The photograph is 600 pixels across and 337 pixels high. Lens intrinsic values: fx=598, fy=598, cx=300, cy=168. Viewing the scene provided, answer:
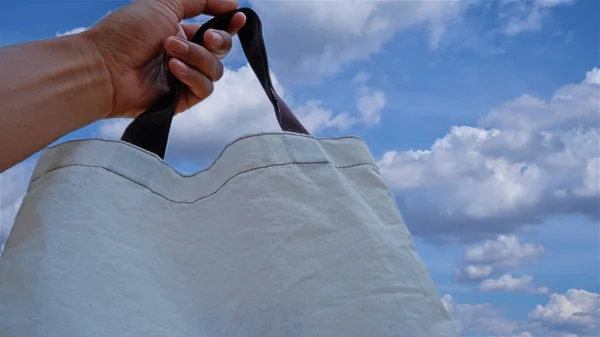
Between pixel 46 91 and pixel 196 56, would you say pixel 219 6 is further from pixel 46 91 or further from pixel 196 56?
pixel 46 91

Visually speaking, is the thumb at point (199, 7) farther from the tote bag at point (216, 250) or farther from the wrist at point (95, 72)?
the tote bag at point (216, 250)

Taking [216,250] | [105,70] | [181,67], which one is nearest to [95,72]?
[105,70]

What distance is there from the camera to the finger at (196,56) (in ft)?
2.94

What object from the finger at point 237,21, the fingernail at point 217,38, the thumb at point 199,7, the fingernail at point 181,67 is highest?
the thumb at point 199,7

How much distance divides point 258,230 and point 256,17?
0.40 metres

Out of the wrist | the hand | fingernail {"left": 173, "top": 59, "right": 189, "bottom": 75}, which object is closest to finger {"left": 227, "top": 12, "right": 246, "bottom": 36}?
the hand

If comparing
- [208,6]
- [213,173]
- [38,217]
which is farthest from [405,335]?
[208,6]

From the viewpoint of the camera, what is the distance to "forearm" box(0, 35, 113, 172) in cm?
70

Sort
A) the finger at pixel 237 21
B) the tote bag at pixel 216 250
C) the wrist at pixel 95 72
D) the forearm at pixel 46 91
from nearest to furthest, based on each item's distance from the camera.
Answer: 1. the tote bag at pixel 216 250
2. the forearm at pixel 46 91
3. the wrist at pixel 95 72
4. the finger at pixel 237 21

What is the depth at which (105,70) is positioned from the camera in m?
0.87

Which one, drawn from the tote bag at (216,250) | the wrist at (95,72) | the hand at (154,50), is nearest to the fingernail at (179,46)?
the hand at (154,50)

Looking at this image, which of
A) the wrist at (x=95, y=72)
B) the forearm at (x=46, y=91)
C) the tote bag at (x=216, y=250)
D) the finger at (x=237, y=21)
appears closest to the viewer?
the tote bag at (x=216, y=250)

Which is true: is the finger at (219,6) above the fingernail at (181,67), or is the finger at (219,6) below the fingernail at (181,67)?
above

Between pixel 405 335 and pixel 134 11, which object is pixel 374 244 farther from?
pixel 134 11
